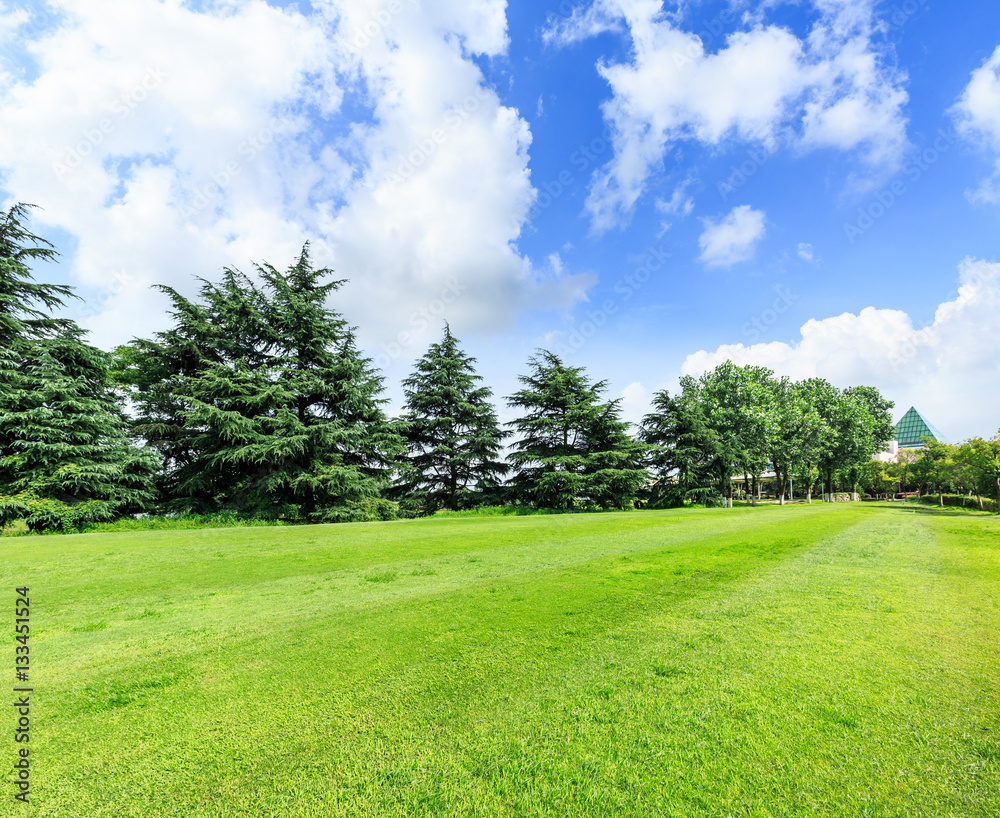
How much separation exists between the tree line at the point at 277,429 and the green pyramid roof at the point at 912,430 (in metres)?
93.7

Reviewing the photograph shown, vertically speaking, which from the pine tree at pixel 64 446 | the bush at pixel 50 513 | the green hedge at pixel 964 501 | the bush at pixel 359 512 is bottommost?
the green hedge at pixel 964 501

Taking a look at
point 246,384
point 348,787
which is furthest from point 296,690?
point 246,384

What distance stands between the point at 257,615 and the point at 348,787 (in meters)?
3.86

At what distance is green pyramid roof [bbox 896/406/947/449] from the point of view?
9262cm

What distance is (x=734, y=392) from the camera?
42.6 m

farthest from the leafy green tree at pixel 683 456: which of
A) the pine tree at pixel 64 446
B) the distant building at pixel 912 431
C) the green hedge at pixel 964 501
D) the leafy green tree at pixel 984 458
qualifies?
the distant building at pixel 912 431

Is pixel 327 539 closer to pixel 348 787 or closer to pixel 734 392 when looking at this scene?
pixel 348 787

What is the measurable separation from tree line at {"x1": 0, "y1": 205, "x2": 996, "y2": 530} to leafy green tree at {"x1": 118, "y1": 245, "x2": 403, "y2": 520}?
0.30 ft

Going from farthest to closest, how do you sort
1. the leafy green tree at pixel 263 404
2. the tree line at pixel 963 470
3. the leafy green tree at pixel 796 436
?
the leafy green tree at pixel 796 436 < the tree line at pixel 963 470 < the leafy green tree at pixel 263 404

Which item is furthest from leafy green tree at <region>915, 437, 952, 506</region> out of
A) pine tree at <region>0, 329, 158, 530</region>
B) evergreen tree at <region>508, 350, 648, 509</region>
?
pine tree at <region>0, 329, 158, 530</region>

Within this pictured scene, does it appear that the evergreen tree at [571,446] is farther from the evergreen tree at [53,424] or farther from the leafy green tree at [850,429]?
the leafy green tree at [850,429]

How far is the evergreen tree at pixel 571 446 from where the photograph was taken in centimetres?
2750

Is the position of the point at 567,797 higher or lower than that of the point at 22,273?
lower

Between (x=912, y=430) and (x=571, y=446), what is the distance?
363ft
